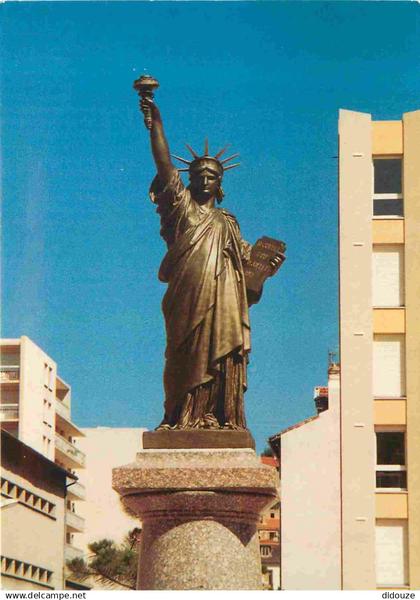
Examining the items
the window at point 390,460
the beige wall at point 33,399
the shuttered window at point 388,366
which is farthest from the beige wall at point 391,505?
the beige wall at point 33,399

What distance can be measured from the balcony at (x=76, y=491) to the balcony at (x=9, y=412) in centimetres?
547

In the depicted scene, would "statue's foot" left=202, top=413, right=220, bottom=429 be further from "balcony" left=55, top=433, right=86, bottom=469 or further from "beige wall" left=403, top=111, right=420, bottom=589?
"balcony" left=55, top=433, right=86, bottom=469

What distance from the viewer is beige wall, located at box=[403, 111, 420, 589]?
36.9m

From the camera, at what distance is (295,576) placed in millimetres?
38906

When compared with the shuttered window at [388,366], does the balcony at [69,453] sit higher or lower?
higher

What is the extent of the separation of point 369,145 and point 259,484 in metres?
28.2

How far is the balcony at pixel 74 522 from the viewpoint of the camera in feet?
240

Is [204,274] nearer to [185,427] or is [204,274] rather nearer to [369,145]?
[185,427]

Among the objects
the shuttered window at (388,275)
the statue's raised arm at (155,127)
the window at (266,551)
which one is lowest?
the statue's raised arm at (155,127)

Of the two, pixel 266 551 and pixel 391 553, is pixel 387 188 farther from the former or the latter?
pixel 266 551

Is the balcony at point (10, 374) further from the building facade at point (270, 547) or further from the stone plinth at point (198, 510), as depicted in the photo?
the stone plinth at point (198, 510)

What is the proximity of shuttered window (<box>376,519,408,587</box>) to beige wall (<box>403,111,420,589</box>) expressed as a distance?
1.28 ft

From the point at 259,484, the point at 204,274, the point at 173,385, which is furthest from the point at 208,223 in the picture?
the point at 259,484

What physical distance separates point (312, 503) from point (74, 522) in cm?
3837
